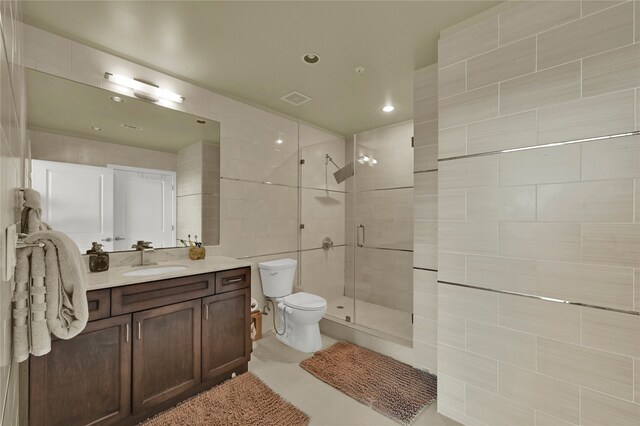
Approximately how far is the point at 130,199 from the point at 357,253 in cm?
242

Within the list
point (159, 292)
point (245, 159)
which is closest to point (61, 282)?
point (159, 292)

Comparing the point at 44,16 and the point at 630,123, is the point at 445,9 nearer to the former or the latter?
the point at 630,123

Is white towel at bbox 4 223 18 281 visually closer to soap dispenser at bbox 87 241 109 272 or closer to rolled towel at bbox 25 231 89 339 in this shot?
rolled towel at bbox 25 231 89 339

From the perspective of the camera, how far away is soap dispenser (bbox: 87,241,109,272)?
6.08 ft

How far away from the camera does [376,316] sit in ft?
10.2

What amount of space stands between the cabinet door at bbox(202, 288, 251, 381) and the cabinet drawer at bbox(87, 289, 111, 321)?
565 millimetres

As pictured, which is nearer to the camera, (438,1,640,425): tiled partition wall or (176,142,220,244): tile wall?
(438,1,640,425): tiled partition wall

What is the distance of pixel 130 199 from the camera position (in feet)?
7.04

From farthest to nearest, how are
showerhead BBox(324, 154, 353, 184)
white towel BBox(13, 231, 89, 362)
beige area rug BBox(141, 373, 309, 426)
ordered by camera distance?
showerhead BBox(324, 154, 353, 184) < beige area rug BBox(141, 373, 309, 426) < white towel BBox(13, 231, 89, 362)

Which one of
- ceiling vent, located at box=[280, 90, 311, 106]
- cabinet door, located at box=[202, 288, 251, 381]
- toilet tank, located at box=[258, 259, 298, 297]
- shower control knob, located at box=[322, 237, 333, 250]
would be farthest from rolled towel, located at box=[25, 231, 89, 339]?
shower control knob, located at box=[322, 237, 333, 250]

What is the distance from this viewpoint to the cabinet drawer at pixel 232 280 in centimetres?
209

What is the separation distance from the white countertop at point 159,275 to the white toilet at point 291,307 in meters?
0.56

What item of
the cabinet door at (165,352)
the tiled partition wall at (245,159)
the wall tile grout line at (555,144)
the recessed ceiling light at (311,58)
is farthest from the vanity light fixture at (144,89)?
the wall tile grout line at (555,144)

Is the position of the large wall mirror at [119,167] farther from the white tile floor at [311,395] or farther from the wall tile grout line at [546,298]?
the wall tile grout line at [546,298]
